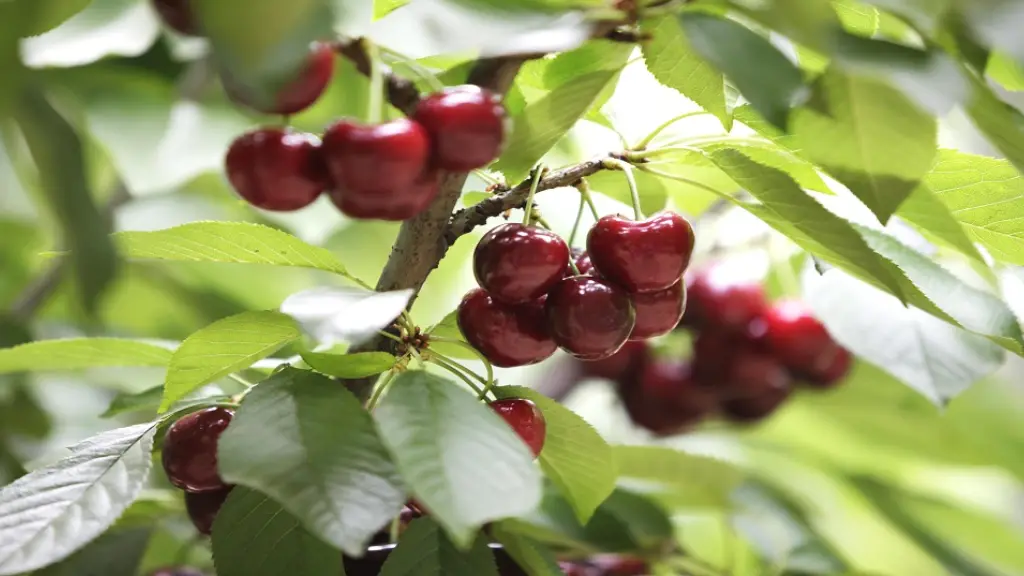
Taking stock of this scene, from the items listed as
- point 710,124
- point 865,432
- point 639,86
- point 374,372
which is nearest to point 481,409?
point 374,372

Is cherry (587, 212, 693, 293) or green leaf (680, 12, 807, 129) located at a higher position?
green leaf (680, 12, 807, 129)

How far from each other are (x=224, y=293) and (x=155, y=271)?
92 mm

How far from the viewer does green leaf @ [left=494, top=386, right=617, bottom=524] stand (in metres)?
0.53

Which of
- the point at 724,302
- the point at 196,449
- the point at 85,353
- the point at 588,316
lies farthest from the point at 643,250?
the point at 724,302

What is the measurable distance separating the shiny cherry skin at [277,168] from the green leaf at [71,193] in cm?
7

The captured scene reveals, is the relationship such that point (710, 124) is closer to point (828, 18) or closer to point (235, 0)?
point (828, 18)

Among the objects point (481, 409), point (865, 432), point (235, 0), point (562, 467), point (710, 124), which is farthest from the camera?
point (865, 432)

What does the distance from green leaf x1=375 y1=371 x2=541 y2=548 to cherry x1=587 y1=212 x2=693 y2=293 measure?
12 cm

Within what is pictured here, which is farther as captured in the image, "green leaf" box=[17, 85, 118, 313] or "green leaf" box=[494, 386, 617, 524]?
"green leaf" box=[494, 386, 617, 524]

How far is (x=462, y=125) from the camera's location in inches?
16.2

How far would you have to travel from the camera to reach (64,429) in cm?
102

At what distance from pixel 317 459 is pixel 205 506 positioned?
0.16 meters

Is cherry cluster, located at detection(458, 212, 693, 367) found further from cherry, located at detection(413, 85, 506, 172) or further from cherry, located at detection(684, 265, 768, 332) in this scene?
cherry, located at detection(684, 265, 768, 332)

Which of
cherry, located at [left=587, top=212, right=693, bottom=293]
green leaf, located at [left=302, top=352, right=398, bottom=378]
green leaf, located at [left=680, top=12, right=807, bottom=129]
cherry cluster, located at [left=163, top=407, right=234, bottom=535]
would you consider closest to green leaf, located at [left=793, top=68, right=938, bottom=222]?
green leaf, located at [left=680, top=12, right=807, bottom=129]
